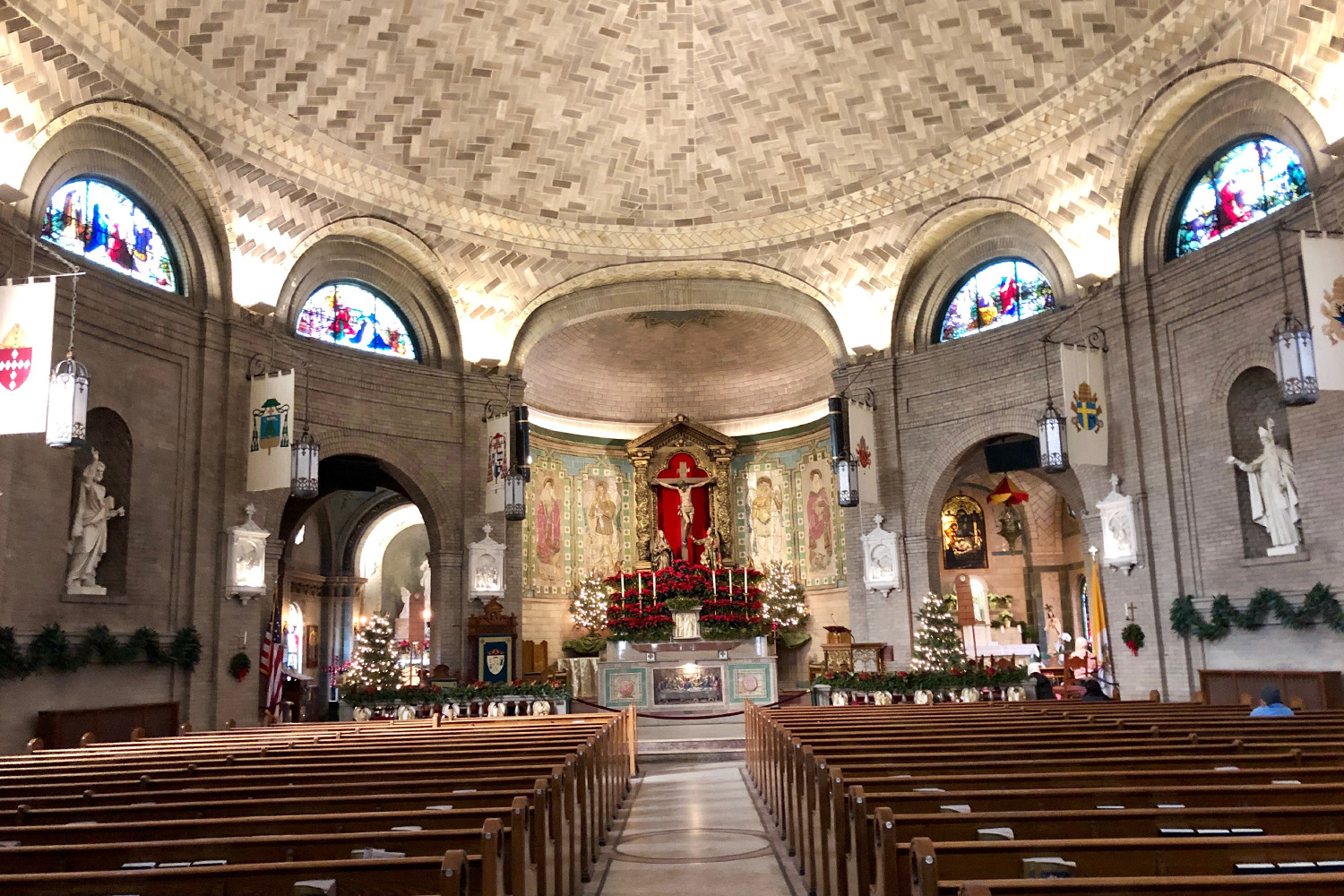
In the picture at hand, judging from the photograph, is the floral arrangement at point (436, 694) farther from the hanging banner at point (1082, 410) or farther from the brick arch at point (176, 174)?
the hanging banner at point (1082, 410)

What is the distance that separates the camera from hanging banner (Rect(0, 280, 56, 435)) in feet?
37.1

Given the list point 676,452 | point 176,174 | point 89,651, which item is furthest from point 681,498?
point 89,651

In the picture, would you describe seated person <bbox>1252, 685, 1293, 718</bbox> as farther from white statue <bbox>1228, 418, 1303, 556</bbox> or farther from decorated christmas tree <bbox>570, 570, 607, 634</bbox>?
decorated christmas tree <bbox>570, 570, 607, 634</bbox>

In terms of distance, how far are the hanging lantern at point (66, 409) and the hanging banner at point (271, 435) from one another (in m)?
5.54

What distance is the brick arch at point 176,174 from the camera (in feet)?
47.2

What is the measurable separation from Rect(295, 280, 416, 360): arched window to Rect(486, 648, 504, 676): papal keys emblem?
20.1ft

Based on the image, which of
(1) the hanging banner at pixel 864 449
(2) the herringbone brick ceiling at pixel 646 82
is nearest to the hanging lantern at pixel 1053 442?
(1) the hanging banner at pixel 864 449

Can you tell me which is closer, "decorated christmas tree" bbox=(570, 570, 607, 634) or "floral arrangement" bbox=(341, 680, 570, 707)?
"floral arrangement" bbox=(341, 680, 570, 707)

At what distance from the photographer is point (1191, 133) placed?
16.4m

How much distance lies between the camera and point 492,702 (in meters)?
17.5

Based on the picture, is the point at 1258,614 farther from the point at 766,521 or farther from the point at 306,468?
the point at 306,468

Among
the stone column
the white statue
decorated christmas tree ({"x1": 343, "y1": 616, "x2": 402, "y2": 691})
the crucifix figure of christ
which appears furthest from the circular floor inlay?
the crucifix figure of christ

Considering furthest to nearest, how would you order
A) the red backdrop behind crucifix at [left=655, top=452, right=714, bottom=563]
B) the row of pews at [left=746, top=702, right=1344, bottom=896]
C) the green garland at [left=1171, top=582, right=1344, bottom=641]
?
the red backdrop behind crucifix at [left=655, top=452, right=714, bottom=563] < the green garland at [left=1171, top=582, right=1344, bottom=641] < the row of pews at [left=746, top=702, right=1344, bottom=896]

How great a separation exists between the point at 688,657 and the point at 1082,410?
8210mm
